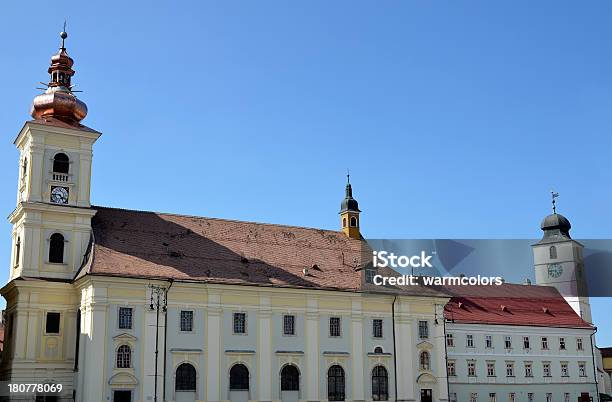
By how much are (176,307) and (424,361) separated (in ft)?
51.8

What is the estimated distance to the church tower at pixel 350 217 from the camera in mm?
54344

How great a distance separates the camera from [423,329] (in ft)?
161

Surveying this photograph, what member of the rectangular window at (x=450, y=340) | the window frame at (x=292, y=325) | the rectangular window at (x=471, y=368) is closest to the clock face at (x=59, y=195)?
the window frame at (x=292, y=325)

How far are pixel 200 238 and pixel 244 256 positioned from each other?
9.19ft

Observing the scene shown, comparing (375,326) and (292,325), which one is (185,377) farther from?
(375,326)

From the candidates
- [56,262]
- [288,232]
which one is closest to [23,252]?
[56,262]

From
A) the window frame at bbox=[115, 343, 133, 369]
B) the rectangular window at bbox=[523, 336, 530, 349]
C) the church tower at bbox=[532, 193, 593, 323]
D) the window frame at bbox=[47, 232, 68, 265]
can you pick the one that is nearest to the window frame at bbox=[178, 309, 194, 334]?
the window frame at bbox=[115, 343, 133, 369]

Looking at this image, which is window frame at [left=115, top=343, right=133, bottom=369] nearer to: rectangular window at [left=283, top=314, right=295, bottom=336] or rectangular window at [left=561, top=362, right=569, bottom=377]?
rectangular window at [left=283, top=314, right=295, bottom=336]

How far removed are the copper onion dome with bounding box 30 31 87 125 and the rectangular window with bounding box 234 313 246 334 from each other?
1444 cm

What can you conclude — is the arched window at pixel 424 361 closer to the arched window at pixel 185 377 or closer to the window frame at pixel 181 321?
the arched window at pixel 185 377

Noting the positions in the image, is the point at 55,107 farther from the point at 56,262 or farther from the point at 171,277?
the point at 171,277

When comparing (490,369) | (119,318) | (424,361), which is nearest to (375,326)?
(424,361)

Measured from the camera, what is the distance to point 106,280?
40500mm

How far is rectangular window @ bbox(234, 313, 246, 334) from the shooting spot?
43850 mm
